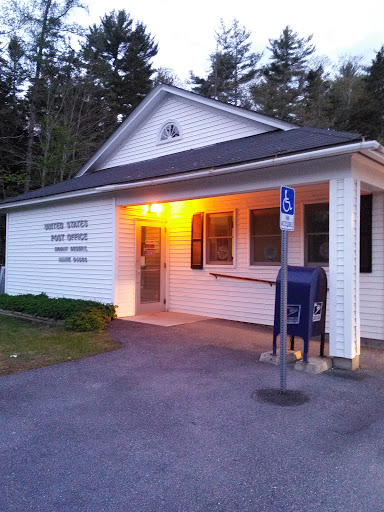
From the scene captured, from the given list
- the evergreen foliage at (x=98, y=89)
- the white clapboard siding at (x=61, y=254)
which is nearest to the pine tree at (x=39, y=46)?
the evergreen foliage at (x=98, y=89)

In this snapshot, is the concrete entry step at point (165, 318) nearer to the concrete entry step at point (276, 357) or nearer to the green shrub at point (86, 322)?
the green shrub at point (86, 322)

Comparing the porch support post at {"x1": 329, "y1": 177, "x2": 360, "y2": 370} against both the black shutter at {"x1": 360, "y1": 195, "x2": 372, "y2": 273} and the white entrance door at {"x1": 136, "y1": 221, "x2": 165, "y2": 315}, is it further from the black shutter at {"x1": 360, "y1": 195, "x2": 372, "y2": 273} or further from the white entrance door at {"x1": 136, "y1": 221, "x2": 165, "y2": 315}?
the white entrance door at {"x1": 136, "y1": 221, "x2": 165, "y2": 315}

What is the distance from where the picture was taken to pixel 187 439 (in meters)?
3.88

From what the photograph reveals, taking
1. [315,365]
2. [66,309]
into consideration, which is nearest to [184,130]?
[66,309]

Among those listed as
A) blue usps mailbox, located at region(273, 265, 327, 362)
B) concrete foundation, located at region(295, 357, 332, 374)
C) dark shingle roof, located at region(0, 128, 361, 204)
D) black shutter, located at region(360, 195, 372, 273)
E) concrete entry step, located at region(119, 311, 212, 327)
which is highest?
dark shingle roof, located at region(0, 128, 361, 204)

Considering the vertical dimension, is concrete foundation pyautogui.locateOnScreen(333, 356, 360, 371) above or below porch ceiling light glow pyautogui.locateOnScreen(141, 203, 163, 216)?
below

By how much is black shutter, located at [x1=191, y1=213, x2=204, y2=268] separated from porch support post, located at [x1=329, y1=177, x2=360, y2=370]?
175 inches

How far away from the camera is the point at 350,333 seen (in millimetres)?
5941

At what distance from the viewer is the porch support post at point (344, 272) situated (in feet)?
19.6

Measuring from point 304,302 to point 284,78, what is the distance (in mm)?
28635

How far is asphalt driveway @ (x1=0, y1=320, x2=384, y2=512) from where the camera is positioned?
2.98 metres

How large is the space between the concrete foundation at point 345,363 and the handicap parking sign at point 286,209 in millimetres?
2359

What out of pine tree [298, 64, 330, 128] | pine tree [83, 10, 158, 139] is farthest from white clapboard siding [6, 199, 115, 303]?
pine tree [298, 64, 330, 128]

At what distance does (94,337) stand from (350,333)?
457cm
